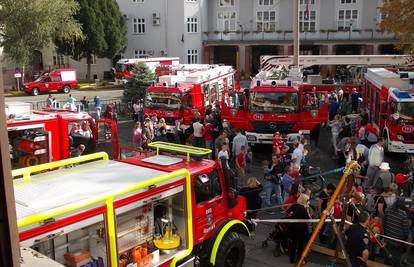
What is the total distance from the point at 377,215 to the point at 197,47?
41.0 meters

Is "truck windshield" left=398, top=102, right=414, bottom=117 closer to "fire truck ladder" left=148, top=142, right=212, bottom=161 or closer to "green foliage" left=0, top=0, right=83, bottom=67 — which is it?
"fire truck ladder" left=148, top=142, right=212, bottom=161

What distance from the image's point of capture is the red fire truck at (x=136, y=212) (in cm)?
562

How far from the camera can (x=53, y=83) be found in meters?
38.3

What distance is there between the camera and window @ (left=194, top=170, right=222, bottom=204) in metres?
7.49

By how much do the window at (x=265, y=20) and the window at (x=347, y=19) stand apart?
21.0 feet

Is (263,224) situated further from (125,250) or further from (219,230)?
(125,250)

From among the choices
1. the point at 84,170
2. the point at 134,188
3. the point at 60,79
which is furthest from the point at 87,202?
the point at 60,79

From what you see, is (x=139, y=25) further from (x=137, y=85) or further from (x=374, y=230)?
(x=374, y=230)

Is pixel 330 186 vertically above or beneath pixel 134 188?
beneath

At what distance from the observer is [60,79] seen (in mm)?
38594

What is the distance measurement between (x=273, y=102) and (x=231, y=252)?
10.4m

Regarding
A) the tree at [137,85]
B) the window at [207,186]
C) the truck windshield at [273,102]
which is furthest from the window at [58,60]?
the window at [207,186]

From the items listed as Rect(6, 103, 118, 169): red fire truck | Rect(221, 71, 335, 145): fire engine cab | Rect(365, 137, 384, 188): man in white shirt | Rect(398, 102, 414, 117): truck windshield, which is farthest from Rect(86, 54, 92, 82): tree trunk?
Rect(365, 137, 384, 188): man in white shirt

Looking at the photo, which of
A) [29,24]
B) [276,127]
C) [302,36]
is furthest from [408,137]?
[302,36]
